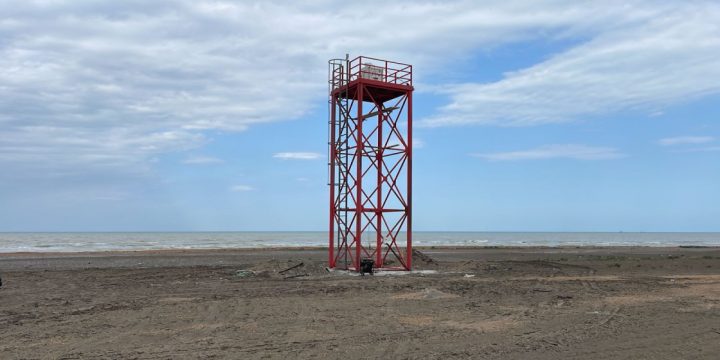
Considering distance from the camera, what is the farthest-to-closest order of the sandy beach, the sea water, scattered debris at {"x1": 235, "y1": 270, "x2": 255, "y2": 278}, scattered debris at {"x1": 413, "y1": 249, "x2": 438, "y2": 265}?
the sea water
scattered debris at {"x1": 413, "y1": 249, "x2": 438, "y2": 265}
scattered debris at {"x1": 235, "y1": 270, "x2": 255, "y2": 278}
the sandy beach

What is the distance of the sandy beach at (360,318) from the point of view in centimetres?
939

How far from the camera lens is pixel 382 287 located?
18547 mm

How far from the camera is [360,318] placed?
12422 millimetres

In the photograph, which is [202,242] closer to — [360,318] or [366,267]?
[366,267]

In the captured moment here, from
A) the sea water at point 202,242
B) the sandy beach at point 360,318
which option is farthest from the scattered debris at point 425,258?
the sea water at point 202,242

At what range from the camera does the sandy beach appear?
9391 mm

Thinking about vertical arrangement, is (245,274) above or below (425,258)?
below

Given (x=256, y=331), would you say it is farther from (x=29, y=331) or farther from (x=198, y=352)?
(x=29, y=331)

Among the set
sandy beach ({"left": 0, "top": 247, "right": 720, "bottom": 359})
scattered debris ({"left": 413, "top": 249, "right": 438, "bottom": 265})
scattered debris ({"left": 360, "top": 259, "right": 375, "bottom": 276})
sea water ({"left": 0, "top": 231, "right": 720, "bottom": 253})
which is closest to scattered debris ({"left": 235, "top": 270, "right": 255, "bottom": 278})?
sandy beach ({"left": 0, "top": 247, "right": 720, "bottom": 359})

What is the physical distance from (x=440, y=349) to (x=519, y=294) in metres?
8.43

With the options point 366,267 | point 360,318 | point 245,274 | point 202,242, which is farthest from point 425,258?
point 202,242

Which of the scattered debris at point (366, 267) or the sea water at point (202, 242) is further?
the sea water at point (202, 242)

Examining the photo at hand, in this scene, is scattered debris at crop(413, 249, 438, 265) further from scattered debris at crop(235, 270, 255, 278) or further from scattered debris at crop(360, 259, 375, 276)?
scattered debris at crop(235, 270, 255, 278)

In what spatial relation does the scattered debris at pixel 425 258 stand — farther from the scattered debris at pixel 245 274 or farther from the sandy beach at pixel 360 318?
the scattered debris at pixel 245 274
